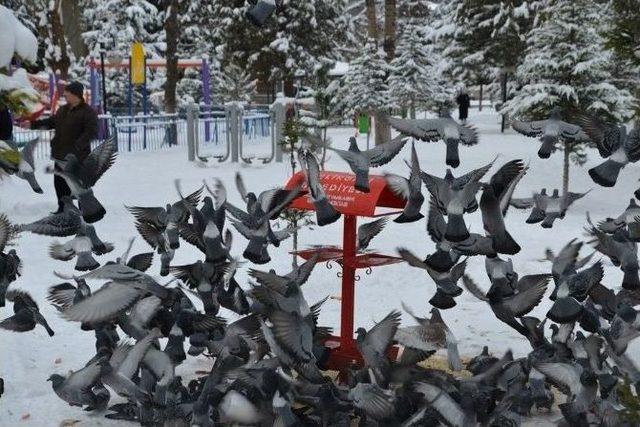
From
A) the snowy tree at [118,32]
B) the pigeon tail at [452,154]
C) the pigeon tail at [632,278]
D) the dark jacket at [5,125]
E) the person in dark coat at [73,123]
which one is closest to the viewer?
the pigeon tail at [452,154]

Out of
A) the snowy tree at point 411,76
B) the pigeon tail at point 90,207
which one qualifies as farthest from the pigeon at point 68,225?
the snowy tree at point 411,76

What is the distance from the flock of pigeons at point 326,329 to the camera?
4074mm

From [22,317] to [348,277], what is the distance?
6.84ft

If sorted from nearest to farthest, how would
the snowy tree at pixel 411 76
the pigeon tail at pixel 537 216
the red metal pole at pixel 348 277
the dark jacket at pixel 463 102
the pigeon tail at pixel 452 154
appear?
the pigeon tail at pixel 452 154 < the pigeon tail at pixel 537 216 < the red metal pole at pixel 348 277 < the snowy tree at pixel 411 76 < the dark jacket at pixel 463 102

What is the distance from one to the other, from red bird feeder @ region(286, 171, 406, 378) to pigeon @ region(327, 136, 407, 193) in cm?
50

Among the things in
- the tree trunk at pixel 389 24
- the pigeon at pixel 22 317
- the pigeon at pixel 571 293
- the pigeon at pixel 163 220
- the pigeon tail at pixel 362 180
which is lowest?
the pigeon at pixel 22 317

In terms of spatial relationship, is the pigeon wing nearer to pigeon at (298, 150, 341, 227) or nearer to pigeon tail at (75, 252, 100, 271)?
pigeon at (298, 150, 341, 227)

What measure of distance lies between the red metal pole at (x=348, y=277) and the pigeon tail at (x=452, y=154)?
Result: 126 cm

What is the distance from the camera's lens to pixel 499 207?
416cm

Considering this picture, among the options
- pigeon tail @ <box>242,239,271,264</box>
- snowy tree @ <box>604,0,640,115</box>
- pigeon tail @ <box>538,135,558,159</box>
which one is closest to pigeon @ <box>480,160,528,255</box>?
pigeon tail @ <box>538,135,558,159</box>

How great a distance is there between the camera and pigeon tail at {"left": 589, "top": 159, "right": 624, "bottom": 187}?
13.5 feet

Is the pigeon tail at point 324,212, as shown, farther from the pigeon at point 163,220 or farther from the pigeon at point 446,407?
the pigeon at point 446,407

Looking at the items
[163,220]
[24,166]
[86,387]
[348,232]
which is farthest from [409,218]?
[24,166]

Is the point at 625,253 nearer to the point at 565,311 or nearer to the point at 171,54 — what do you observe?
the point at 565,311
